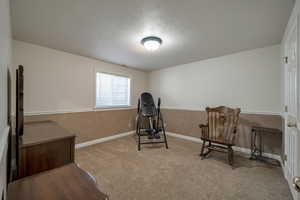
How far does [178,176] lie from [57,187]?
1607 millimetres

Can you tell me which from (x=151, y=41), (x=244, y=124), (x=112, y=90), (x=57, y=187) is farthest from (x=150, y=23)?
(x=244, y=124)

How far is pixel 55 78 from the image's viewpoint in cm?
271

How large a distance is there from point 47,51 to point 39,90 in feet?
2.67

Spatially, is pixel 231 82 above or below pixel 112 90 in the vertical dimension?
above

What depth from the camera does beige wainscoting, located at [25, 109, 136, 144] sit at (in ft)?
9.24

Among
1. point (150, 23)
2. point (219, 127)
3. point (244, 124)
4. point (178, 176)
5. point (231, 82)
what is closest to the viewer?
point (150, 23)

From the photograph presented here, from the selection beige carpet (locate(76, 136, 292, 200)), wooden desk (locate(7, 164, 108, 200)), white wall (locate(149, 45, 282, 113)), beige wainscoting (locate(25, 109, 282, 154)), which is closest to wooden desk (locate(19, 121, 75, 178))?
wooden desk (locate(7, 164, 108, 200))

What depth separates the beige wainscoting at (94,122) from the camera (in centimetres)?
282

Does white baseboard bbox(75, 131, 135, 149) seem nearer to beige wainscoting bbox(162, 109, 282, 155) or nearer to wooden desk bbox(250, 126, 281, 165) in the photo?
beige wainscoting bbox(162, 109, 282, 155)

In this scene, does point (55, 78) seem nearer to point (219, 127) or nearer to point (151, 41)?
point (151, 41)

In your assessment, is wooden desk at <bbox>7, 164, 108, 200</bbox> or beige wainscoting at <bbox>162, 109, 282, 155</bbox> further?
beige wainscoting at <bbox>162, 109, 282, 155</bbox>

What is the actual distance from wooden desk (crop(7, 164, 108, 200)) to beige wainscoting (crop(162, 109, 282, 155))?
122 inches

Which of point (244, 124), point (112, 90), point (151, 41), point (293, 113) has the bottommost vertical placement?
point (244, 124)

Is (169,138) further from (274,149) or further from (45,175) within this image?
(45,175)
